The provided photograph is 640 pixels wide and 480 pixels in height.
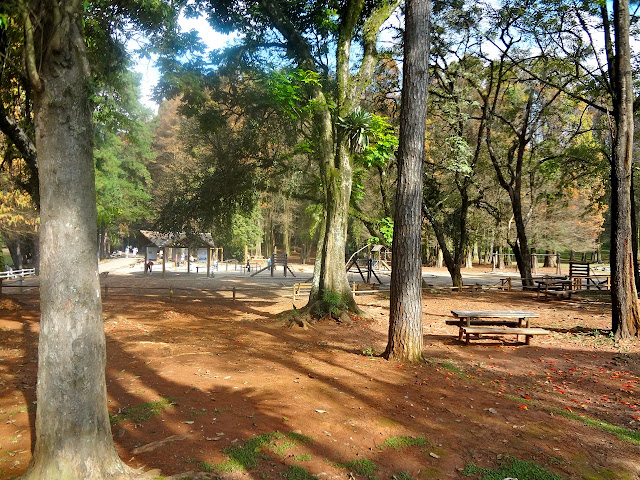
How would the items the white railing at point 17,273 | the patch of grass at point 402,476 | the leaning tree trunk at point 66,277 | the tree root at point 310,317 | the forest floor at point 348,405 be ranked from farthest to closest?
the white railing at point 17,273 → the tree root at point 310,317 → the forest floor at point 348,405 → the patch of grass at point 402,476 → the leaning tree trunk at point 66,277

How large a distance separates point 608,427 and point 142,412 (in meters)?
5.89

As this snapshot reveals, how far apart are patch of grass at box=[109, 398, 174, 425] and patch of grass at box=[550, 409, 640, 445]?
5267 mm

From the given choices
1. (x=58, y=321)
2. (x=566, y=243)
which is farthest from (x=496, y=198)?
(x=58, y=321)

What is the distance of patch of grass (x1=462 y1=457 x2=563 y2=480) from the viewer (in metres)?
4.23

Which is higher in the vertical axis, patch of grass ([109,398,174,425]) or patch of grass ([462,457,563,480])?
patch of grass ([109,398,174,425])

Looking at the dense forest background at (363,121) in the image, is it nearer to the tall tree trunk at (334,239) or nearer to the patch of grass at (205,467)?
the tall tree trunk at (334,239)

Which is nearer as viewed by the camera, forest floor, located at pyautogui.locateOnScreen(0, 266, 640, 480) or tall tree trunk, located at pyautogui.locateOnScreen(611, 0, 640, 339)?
forest floor, located at pyautogui.locateOnScreen(0, 266, 640, 480)

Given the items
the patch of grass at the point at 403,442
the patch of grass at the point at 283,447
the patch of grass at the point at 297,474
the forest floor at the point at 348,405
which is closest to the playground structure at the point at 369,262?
the forest floor at the point at 348,405

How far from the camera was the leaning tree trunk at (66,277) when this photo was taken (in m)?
3.62

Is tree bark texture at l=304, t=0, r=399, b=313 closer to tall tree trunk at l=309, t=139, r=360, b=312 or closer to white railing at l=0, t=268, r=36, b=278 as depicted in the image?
tall tree trunk at l=309, t=139, r=360, b=312

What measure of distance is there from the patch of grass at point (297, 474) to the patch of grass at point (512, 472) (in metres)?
1.53

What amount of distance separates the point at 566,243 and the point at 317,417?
42.2 meters

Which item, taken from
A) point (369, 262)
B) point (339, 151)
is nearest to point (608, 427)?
point (339, 151)

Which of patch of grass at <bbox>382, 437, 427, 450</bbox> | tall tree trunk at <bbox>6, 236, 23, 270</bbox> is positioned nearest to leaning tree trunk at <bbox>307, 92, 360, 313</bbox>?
patch of grass at <bbox>382, 437, 427, 450</bbox>
